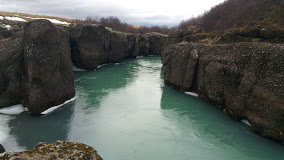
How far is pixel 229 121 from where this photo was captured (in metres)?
13.9

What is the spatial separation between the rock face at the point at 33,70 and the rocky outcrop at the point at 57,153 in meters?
10.0

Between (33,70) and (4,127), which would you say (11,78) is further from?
(4,127)

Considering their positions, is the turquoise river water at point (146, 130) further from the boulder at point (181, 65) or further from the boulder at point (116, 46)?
the boulder at point (116, 46)

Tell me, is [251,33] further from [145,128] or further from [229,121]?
[145,128]

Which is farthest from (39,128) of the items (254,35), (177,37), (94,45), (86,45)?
(177,37)

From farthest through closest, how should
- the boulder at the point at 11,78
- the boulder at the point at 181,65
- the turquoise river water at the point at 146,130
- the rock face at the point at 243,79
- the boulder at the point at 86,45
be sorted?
the boulder at the point at 86,45
the boulder at the point at 181,65
the boulder at the point at 11,78
the rock face at the point at 243,79
the turquoise river water at the point at 146,130

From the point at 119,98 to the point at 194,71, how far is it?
7.96 m

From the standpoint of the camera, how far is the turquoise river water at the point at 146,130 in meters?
10.4

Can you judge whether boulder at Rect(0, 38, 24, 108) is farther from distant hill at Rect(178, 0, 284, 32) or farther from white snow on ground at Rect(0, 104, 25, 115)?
distant hill at Rect(178, 0, 284, 32)

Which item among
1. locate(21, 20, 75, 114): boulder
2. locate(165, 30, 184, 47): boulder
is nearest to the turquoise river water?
locate(21, 20, 75, 114): boulder

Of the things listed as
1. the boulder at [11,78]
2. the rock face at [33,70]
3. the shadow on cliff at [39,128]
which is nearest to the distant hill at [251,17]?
the rock face at [33,70]

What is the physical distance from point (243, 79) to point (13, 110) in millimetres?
16831

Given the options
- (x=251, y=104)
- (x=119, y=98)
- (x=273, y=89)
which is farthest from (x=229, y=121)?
(x=119, y=98)

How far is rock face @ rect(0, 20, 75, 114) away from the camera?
14414 mm
